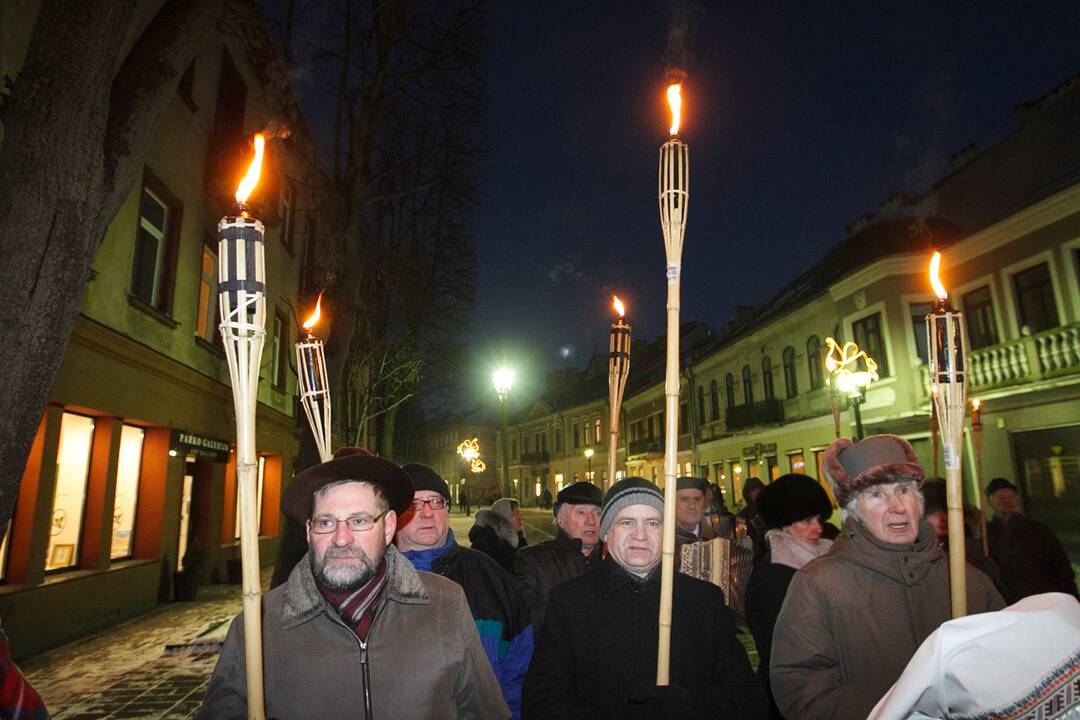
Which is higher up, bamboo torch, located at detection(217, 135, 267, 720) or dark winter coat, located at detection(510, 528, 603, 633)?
bamboo torch, located at detection(217, 135, 267, 720)

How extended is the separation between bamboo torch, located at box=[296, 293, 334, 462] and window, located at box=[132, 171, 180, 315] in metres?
7.21

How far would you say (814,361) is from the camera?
2178 cm

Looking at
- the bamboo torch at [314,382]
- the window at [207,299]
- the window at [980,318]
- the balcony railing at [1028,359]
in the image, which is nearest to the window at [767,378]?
the window at [980,318]

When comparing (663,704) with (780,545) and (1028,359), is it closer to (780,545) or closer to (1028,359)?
(780,545)

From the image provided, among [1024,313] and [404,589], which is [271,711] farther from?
[1024,313]

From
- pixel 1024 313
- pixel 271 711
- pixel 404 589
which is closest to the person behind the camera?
pixel 271 711

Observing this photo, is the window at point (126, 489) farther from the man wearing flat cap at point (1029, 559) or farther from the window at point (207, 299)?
the man wearing flat cap at point (1029, 559)

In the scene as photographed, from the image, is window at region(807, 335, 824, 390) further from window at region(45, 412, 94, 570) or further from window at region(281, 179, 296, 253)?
window at region(45, 412, 94, 570)

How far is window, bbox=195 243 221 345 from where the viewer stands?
462 inches

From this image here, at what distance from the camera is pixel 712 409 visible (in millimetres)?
30250

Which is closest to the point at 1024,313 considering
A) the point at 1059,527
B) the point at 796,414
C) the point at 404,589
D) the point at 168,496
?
the point at 1059,527

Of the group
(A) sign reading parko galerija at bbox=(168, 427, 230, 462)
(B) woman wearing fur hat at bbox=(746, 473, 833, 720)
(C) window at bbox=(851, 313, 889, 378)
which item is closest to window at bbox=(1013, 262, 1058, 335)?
(C) window at bbox=(851, 313, 889, 378)

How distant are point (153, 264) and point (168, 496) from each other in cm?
378

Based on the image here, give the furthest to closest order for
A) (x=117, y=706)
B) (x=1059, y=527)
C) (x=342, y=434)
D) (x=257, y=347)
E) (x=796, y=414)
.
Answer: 1. (x=796, y=414)
2. (x=1059, y=527)
3. (x=342, y=434)
4. (x=117, y=706)
5. (x=257, y=347)
